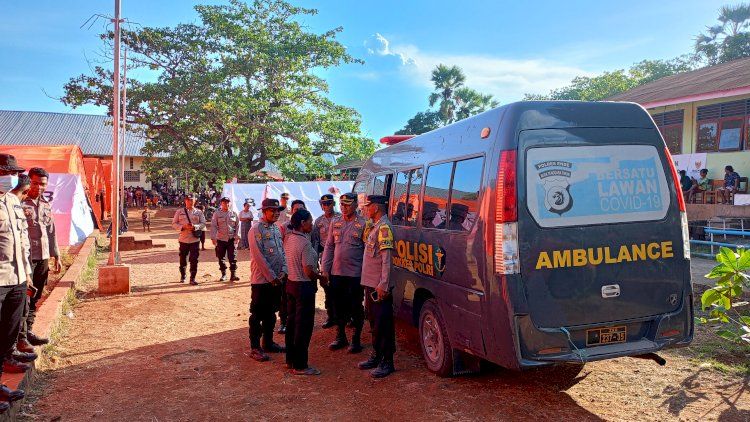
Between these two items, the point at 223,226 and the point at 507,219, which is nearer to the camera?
the point at 507,219

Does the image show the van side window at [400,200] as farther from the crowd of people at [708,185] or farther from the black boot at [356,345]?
the crowd of people at [708,185]

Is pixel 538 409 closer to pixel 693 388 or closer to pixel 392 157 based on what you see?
pixel 693 388

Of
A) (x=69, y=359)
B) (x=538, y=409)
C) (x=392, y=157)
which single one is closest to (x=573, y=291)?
(x=538, y=409)

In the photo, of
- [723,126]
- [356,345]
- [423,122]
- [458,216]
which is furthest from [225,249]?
[423,122]

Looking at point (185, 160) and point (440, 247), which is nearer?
point (440, 247)

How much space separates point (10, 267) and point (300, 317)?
7.89ft

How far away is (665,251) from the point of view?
4.16 meters

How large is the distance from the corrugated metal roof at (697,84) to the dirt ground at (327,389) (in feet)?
37.7

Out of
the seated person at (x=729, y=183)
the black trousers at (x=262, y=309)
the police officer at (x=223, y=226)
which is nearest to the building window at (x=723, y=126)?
the seated person at (x=729, y=183)

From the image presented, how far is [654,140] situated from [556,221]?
110 cm

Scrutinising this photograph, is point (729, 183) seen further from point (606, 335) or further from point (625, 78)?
point (625, 78)

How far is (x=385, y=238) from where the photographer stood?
16.8ft

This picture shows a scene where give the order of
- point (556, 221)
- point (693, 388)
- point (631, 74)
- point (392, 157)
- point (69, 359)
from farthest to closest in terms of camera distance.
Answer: point (631, 74)
point (392, 157)
point (69, 359)
point (693, 388)
point (556, 221)

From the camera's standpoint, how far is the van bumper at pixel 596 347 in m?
3.83
